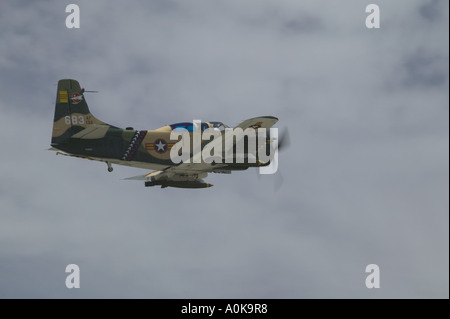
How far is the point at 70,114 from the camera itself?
1617 inches

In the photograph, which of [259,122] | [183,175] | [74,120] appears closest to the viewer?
[259,122]

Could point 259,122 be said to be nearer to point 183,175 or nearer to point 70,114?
point 183,175

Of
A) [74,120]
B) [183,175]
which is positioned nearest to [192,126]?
[183,175]

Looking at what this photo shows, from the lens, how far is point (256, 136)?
41844 millimetres

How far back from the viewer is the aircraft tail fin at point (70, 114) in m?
40.7

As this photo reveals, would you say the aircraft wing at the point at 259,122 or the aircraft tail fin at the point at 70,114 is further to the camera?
the aircraft tail fin at the point at 70,114

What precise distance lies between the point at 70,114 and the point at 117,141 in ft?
9.06

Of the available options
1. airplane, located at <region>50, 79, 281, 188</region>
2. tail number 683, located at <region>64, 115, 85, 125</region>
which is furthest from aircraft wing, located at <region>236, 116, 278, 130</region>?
tail number 683, located at <region>64, 115, 85, 125</region>

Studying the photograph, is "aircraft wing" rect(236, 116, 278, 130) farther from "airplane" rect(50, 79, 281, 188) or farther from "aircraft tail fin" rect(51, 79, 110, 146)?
"aircraft tail fin" rect(51, 79, 110, 146)

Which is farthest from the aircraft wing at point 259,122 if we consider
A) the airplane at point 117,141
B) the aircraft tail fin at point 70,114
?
the aircraft tail fin at point 70,114

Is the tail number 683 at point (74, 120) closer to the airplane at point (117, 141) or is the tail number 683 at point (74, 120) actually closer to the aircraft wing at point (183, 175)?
the airplane at point (117, 141)

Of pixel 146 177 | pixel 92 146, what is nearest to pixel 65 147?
pixel 92 146
